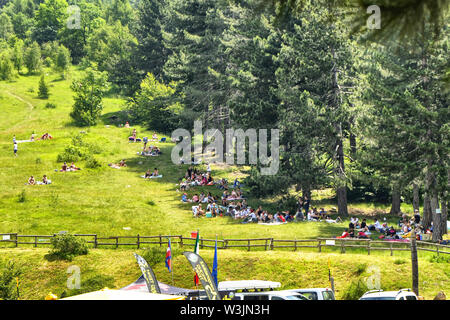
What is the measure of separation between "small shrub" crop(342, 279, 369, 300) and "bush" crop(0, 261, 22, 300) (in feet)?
49.7

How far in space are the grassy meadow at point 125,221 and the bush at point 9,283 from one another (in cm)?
98

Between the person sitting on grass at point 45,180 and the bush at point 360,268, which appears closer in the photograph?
the bush at point 360,268

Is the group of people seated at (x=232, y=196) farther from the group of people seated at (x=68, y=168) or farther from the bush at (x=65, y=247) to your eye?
the group of people seated at (x=68, y=168)

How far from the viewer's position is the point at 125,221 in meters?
38.2

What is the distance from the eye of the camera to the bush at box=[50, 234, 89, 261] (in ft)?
101

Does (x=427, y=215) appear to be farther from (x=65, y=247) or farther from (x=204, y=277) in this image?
(x=204, y=277)

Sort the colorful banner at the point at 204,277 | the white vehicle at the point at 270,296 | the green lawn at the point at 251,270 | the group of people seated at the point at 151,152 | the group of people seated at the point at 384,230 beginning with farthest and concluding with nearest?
the group of people seated at the point at 151,152
the group of people seated at the point at 384,230
the green lawn at the point at 251,270
the white vehicle at the point at 270,296
the colorful banner at the point at 204,277

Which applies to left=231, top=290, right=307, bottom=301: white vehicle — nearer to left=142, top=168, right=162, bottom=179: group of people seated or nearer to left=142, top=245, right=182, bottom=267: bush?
left=142, top=245, right=182, bottom=267: bush

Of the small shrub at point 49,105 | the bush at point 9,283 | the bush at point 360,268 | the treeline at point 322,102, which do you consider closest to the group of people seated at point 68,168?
the treeline at point 322,102

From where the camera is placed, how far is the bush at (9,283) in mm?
26062

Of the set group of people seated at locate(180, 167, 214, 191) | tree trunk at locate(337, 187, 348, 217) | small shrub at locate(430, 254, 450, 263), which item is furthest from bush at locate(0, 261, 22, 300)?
tree trunk at locate(337, 187, 348, 217)

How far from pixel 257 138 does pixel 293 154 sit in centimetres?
556
